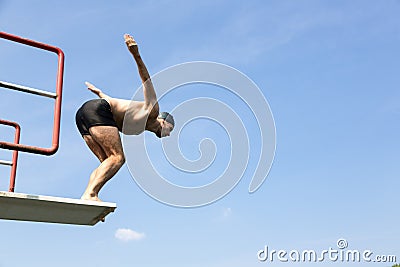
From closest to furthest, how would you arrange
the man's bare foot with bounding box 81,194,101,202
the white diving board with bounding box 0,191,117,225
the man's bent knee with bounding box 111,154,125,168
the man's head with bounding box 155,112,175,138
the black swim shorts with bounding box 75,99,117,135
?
the white diving board with bounding box 0,191,117,225, the man's bare foot with bounding box 81,194,101,202, the man's bent knee with bounding box 111,154,125,168, the black swim shorts with bounding box 75,99,117,135, the man's head with bounding box 155,112,175,138

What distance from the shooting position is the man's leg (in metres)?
6.43

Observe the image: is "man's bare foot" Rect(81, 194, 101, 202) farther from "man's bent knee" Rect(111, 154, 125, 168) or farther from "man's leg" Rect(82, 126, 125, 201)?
"man's bent knee" Rect(111, 154, 125, 168)

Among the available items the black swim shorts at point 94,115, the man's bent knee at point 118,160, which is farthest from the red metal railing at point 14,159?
the man's bent knee at point 118,160

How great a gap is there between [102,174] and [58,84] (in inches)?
48.0

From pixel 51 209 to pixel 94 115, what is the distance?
1434 mm

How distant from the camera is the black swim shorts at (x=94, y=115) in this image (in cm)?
669

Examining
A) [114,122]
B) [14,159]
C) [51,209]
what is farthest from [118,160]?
[14,159]

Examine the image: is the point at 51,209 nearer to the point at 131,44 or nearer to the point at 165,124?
the point at 165,124

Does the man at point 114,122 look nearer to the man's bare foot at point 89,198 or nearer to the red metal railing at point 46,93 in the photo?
the man's bare foot at point 89,198

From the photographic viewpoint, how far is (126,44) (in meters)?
6.34

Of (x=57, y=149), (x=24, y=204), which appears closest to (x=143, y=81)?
(x=57, y=149)

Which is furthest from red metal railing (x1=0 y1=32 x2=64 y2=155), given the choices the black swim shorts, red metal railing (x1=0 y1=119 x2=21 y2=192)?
red metal railing (x1=0 y1=119 x2=21 y2=192)

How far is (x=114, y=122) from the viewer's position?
680 centimetres

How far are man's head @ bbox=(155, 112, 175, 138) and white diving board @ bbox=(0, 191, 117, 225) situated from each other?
1.39 metres
